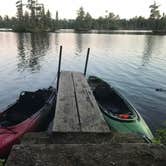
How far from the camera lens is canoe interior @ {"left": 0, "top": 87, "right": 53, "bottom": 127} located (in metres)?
7.14

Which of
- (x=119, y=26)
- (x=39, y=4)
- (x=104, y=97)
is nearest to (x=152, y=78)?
(x=104, y=97)

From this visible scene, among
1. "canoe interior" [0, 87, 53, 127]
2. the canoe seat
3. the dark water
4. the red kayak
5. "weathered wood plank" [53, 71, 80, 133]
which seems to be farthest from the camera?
the dark water

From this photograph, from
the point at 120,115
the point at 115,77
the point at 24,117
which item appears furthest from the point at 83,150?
the point at 115,77

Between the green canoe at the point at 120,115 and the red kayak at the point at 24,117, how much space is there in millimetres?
1968

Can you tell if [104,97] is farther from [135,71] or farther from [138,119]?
[135,71]

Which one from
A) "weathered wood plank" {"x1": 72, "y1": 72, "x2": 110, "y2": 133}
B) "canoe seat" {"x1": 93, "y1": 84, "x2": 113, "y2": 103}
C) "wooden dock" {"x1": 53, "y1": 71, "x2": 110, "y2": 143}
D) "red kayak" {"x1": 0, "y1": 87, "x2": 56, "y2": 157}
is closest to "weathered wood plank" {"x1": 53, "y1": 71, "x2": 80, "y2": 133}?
"wooden dock" {"x1": 53, "y1": 71, "x2": 110, "y2": 143}

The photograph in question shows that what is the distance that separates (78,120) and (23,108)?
370 centimetres

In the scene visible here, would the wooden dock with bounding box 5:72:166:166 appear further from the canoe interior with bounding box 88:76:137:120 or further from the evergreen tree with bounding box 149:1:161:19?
the evergreen tree with bounding box 149:1:161:19

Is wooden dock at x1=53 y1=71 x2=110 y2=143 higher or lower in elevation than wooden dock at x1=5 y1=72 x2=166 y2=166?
lower

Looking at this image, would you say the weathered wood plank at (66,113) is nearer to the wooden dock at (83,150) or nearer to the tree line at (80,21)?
the wooden dock at (83,150)

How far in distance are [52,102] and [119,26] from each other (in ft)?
412

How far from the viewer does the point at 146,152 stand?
10.8ft

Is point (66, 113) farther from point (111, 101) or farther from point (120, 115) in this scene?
point (111, 101)

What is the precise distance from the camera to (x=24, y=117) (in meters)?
7.48
